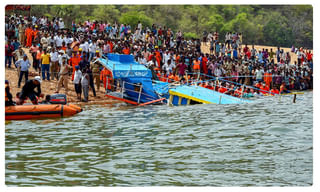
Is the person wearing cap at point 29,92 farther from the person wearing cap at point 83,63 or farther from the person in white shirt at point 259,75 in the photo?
the person in white shirt at point 259,75

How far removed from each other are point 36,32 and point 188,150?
18.4m

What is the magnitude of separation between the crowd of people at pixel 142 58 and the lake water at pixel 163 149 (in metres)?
4.49

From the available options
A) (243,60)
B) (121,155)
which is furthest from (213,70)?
(121,155)

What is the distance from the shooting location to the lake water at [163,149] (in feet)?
35.9

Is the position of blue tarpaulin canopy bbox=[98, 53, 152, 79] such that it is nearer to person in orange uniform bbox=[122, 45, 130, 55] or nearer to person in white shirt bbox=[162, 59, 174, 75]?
person in orange uniform bbox=[122, 45, 130, 55]

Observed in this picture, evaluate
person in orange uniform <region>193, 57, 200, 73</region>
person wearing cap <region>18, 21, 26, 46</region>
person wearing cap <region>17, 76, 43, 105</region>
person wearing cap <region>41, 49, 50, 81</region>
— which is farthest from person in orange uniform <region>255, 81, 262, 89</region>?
person wearing cap <region>17, 76, 43, 105</region>

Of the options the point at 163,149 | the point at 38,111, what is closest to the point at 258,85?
the point at 38,111

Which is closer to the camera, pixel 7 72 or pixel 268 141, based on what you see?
pixel 268 141

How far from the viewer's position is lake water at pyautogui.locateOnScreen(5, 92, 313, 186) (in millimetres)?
10938

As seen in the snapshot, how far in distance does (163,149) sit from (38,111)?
6271mm

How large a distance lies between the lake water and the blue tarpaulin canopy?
9.29 ft

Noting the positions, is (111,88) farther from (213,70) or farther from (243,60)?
(243,60)

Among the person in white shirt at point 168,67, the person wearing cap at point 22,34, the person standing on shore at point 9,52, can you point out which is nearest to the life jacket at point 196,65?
the person in white shirt at point 168,67
